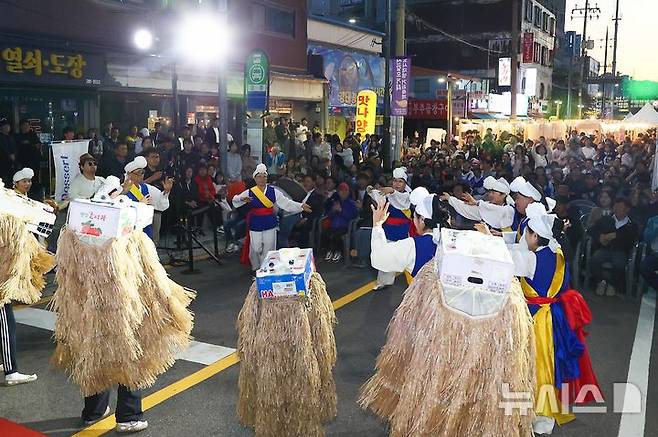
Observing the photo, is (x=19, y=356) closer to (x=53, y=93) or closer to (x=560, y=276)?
(x=560, y=276)

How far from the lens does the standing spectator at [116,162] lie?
11117 millimetres

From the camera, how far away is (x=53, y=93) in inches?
567

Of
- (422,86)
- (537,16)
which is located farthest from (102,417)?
(537,16)

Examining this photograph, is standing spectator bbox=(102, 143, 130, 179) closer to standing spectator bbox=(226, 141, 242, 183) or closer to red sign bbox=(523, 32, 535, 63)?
standing spectator bbox=(226, 141, 242, 183)

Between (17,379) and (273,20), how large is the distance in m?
18.9

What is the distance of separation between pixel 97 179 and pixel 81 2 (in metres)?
8.46

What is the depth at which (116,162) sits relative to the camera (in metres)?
11.2

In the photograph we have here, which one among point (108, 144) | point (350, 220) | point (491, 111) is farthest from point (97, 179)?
point (491, 111)

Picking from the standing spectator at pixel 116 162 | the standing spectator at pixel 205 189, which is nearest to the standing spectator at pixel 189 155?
the standing spectator at pixel 205 189

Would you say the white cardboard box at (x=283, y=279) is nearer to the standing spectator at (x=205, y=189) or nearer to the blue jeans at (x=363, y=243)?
the blue jeans at (x=363, y=243)

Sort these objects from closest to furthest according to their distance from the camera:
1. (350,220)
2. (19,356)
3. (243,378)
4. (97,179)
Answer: (243,378) → (19,356) → (97,179) → (350,220)

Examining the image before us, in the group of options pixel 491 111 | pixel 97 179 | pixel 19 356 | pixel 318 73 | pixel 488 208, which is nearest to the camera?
pixel 19 356

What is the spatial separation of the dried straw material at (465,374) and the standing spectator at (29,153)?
415 inches

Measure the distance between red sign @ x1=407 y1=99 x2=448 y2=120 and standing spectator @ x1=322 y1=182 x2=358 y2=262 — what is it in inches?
921
